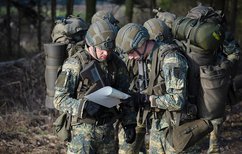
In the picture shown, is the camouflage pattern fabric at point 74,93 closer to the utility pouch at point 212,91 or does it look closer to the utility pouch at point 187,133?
the utility pouch at point 187,133

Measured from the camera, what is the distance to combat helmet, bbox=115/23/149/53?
378 cm

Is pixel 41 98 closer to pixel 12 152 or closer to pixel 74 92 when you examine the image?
pixel 12 152

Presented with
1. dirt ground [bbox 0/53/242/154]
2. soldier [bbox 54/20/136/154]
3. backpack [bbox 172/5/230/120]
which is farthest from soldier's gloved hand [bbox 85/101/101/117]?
dirt ground [bbox 0/53/242/154]

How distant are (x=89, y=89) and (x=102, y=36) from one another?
477 mm

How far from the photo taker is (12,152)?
20.2 ft

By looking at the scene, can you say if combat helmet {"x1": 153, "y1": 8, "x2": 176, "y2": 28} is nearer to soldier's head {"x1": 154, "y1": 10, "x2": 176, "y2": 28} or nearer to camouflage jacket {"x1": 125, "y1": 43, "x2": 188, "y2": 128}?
soldier's head {"x1": 154, "y1": 10, "x2": 176, "y2": 28}

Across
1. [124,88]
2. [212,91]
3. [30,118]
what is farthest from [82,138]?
[30,118]

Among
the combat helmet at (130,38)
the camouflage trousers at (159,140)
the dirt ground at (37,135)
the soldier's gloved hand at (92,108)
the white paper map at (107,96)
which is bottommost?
the dirt ground at (37,135)

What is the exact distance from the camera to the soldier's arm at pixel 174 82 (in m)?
3.73

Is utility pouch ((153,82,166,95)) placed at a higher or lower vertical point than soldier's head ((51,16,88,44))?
lower

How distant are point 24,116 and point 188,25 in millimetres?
3927

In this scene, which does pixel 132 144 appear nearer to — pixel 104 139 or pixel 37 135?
pixel 104 139

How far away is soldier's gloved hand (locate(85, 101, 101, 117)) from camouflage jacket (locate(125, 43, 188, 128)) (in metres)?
0.53

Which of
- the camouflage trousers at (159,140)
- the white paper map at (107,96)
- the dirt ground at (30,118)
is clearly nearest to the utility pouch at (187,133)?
the camouflage trousers at (159,140)
